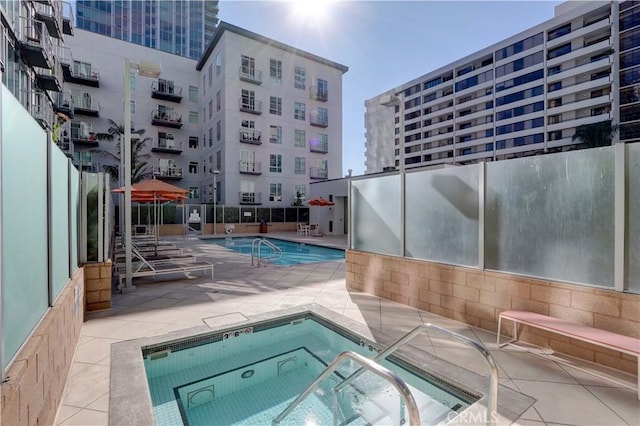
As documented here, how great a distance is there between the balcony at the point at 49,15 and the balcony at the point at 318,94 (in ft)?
54.9

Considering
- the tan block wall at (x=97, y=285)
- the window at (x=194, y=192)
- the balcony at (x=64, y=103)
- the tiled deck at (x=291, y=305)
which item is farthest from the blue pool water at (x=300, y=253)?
the balcony at (x=64, y=103)

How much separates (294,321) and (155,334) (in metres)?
1.91

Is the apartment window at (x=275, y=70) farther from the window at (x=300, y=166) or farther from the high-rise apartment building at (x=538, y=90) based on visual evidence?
the high-rise apartment building at (x=538, y=90)

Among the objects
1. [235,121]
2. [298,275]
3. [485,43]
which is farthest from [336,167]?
[485,43]

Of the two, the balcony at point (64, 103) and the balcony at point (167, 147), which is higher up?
the balcony at point (64, 103)

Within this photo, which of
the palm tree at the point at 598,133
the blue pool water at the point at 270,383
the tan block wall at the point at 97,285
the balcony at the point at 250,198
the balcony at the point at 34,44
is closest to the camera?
the blue pool water at the point at 270,383

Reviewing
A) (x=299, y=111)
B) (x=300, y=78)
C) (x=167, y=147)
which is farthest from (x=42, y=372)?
(x=300, y=78)

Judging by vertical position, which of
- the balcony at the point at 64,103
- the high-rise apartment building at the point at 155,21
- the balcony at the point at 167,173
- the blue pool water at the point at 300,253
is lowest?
the blue pool water at the point at 300,253

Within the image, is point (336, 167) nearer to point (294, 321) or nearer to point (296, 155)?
point (296, 155)

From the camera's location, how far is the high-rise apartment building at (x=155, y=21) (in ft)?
168

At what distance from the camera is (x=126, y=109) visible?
6.13 metres

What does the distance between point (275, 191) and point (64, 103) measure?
49.3 feet

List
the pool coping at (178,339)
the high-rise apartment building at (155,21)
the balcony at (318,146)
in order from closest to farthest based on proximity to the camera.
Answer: the pool coping at (178,339) → the balcony at (318,146) → the high-rise apartment building at (155,21)

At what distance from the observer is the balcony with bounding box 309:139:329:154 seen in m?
26.9
